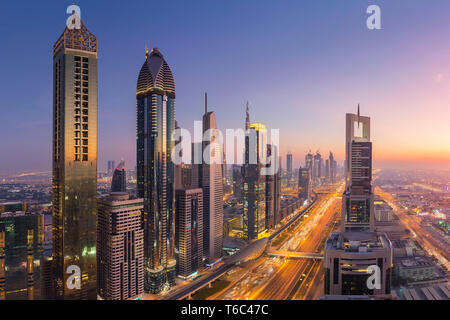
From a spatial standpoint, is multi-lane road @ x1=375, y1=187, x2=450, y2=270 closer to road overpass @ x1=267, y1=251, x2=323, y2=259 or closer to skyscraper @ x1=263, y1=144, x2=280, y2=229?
road overpass @ x1=267, y1=251, x2=323, y2=259

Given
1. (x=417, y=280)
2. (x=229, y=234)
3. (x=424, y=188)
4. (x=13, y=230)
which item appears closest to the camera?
(x=13, y=230)

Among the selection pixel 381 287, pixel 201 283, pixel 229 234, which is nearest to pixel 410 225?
pixel 229 234

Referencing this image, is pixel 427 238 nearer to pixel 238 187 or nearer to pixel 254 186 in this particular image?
pixel 254 186

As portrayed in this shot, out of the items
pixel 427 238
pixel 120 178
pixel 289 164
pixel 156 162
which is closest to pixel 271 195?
pixel 427 238

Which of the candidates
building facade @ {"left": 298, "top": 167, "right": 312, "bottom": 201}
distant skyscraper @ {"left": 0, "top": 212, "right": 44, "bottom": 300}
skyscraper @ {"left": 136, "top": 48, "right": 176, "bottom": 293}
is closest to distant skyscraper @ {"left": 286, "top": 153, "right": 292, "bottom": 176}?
building facade @ {"left": 298, "top": 167, "right": 312, "bottom": 201}

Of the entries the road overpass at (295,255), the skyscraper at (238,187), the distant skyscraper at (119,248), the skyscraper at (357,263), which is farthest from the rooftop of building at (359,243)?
the skyscraper at (238,187)

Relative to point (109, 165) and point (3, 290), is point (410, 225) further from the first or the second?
point (3, 290)
